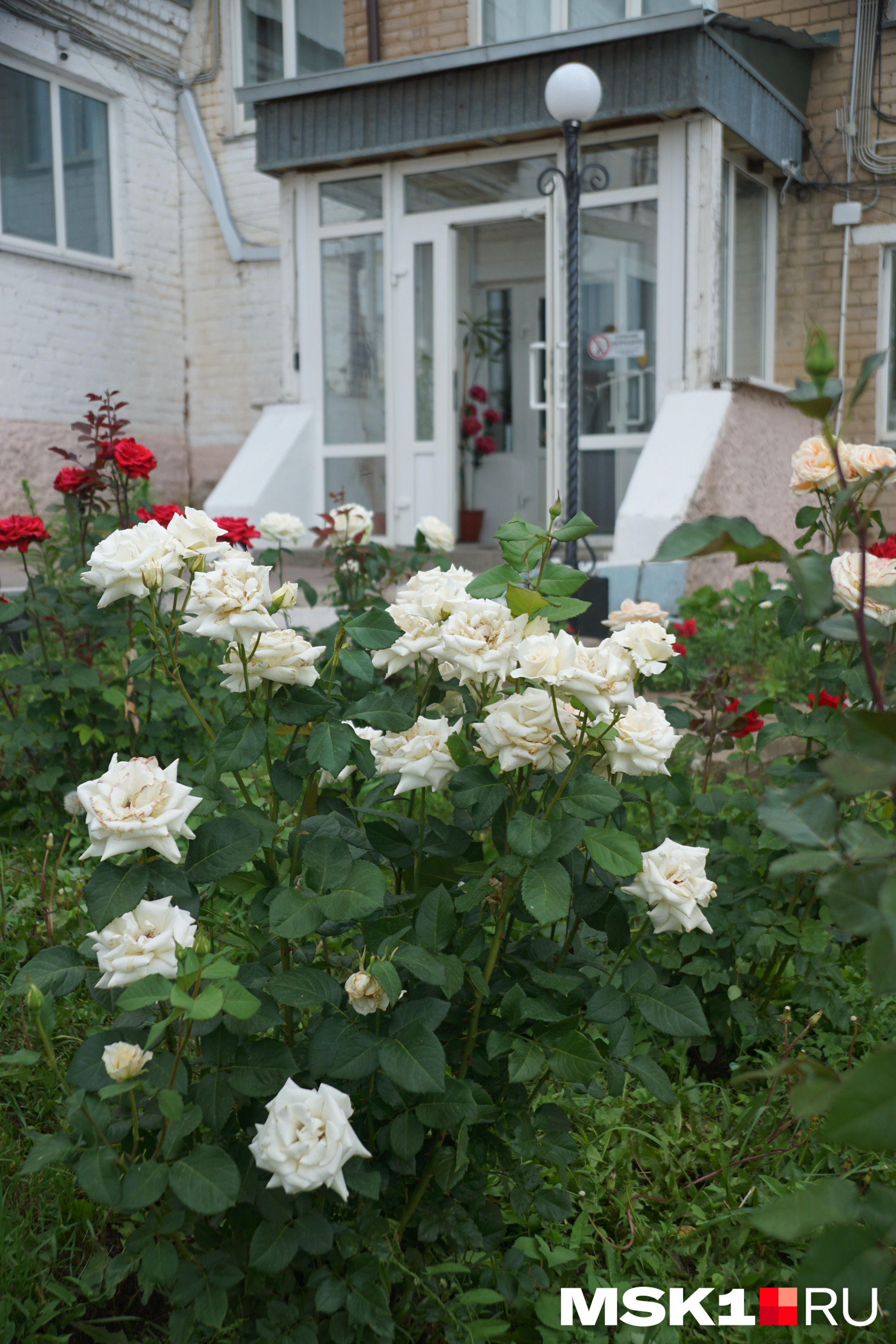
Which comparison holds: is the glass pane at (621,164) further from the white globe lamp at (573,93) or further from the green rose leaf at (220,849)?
the green rose leaf at (220,849)

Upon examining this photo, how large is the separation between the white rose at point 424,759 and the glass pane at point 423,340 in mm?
5657

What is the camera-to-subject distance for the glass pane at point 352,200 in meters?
6.71

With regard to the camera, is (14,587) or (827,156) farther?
(827,156)

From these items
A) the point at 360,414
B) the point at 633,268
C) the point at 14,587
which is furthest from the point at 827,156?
the point at 14,587

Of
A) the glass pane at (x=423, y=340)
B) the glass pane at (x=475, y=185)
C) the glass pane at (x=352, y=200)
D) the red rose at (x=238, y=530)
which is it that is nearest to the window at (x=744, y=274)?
the glass pane at (x=475, y=185)

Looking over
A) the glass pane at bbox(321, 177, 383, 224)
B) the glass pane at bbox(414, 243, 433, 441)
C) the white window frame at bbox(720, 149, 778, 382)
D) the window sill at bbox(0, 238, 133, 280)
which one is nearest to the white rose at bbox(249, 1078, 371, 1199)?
the white window frame at bbox(720, 149, 778, 382)

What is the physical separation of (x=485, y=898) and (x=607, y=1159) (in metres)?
0.75

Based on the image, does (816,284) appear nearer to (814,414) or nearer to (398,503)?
(398,503)

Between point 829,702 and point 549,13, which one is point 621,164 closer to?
point 549,13

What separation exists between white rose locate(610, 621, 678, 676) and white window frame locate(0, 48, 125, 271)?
25.4 ft

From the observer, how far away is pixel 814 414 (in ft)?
2.54

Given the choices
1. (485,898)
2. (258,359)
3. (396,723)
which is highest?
(258,359)

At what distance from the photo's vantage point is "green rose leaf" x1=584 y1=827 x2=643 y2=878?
1.21 meters

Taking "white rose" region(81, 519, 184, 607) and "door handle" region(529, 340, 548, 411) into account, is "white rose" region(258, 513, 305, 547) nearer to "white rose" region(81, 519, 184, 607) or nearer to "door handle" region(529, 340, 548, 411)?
"white rose" region(81, 519, 184, 607)
